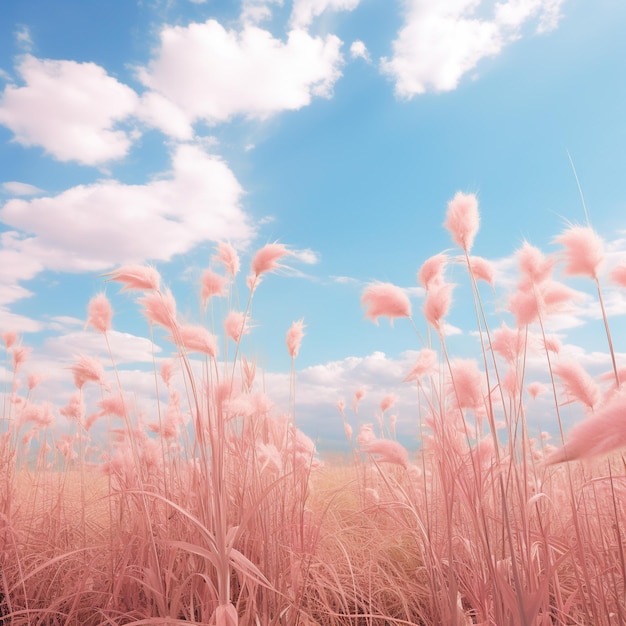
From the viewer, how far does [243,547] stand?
294 centimetres

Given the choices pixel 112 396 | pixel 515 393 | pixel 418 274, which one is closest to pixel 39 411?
pixel 112 396

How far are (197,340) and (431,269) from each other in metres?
1.26

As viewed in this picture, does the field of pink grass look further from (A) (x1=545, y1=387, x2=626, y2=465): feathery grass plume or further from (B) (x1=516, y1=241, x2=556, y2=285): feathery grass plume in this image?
(A) (x1=545, y1=387, x2=626, y2=465): feathery grass plume

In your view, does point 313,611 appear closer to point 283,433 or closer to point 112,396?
point 283,433

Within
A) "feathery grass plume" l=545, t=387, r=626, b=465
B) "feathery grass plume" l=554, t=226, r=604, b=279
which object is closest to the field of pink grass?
"feathery grass plume" l=554, t=226, r=604, b=279

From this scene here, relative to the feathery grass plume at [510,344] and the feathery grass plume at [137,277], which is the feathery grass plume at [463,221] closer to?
the feathery grass plume at [510,344]

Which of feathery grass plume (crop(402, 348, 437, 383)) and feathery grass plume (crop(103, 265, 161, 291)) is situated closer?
feathery grass plume (crop(103, 265, 161, 291))

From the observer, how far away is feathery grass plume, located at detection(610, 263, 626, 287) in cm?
239

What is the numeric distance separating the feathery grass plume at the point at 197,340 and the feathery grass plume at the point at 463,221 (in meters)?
1.19

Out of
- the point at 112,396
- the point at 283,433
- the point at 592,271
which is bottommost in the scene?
the point at 283,433

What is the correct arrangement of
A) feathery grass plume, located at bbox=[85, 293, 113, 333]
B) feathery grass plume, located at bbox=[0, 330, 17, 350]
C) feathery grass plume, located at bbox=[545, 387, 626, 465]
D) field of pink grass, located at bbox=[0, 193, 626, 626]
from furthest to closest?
feathery grass plume, located at bbox=[0, 330, 17, 350] → feathery grass plume, located at bbox=[85, 293, 113, 333] → field of pink grass, located at bbox=[0, 193, 626, 626] → feathery grass plume, located at bbox=[545, 387, 626, 465]

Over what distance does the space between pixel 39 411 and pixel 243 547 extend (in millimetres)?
3042

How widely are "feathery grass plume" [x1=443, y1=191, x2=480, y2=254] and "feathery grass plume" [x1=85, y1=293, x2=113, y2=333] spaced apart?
6.65ft

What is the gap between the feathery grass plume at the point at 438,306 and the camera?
253cm
